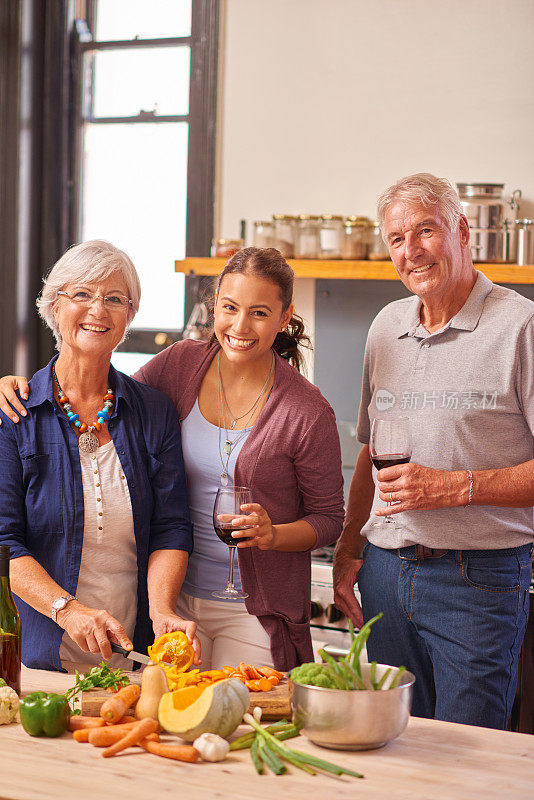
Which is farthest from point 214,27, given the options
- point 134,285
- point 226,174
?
point 134,285

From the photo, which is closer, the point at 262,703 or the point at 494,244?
the point at 262,703

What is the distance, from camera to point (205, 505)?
2.05 m

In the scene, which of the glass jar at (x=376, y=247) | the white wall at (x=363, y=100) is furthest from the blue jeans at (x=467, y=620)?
the white wall at (x=363, y=100)

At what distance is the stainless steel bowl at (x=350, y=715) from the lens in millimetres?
1351

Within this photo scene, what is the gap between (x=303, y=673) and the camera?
1.40m

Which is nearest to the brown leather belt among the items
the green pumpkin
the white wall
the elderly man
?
the elderly man

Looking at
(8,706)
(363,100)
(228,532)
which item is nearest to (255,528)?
(228,532)

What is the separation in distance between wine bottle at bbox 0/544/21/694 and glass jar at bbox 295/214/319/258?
77.1 inches

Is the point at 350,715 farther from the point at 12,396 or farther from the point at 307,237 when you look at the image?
the point at 307,237

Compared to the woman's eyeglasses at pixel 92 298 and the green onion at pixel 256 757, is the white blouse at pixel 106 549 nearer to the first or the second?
the woman's eyeglasses at pixel 92 298

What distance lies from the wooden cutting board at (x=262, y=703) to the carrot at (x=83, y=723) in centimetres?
3

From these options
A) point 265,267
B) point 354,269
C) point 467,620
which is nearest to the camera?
point 467,620

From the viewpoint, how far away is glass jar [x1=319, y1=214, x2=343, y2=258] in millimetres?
3230

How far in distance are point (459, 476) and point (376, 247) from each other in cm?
148
